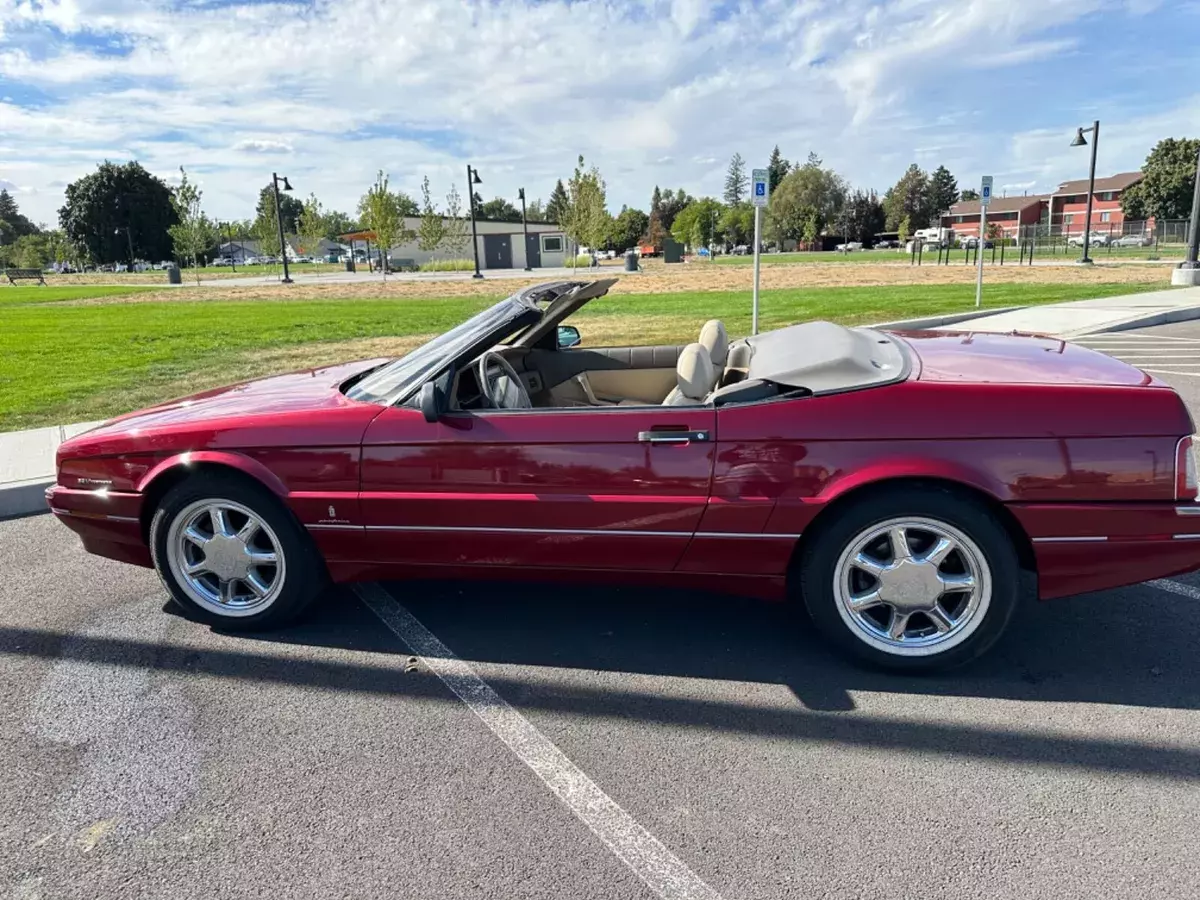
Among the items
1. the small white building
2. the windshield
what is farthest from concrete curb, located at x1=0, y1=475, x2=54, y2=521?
the small white building

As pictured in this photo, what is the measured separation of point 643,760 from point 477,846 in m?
0.61

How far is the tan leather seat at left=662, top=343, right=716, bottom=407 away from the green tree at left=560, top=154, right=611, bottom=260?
44053mm

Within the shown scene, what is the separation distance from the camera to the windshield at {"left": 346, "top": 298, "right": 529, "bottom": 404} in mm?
3398

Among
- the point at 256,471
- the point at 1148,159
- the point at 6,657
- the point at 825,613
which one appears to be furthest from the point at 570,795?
the point at 1148,159

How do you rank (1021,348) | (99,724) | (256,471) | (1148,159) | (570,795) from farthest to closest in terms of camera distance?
(1148,159)
(1021,348)
(256,471)
(99,724)
(570,795)

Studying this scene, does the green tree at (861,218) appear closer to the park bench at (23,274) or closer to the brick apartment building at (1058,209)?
the brick apartment building at (1058,209)

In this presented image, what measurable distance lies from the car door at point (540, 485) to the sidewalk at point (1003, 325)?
2946mm

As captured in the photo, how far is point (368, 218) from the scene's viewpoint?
1806 inches

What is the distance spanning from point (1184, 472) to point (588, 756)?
2239 mm

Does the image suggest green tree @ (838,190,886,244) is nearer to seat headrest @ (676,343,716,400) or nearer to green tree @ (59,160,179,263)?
green tree @ (59,160,179,263)

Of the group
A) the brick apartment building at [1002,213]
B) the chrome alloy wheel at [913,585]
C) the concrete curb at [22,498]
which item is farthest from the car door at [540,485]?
the brick apartment building at [1002,213]

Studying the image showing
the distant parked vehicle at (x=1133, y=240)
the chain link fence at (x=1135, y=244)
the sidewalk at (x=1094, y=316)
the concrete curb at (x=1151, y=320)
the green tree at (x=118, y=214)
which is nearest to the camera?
the concrete curb at (x=1151, y=320)

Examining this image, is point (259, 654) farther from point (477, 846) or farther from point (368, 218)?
point (368, 218)

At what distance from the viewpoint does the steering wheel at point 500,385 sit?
340cm
